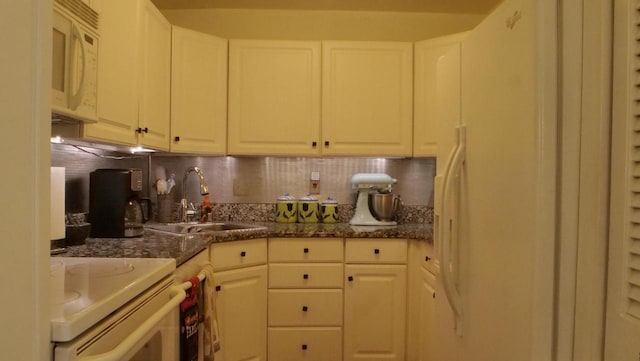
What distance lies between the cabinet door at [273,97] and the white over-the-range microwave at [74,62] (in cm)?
136

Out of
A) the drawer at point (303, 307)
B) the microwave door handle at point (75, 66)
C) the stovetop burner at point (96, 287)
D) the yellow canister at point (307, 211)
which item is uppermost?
the microwave door handle at point (75, 66)

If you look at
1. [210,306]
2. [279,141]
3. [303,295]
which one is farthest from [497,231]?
[279,141]

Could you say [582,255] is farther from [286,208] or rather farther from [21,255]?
[286,208]

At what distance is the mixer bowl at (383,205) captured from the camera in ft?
9.21

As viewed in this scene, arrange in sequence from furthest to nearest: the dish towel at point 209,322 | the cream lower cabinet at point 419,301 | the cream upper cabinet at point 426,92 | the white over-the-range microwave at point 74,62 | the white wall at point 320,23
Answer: the white wall at point 320,23
the cream upper cabinet at point 426,92
the cream lower cabinet at point 419,301
the dish towel at point 209,322
the white over-the-range microwave at point 74,62

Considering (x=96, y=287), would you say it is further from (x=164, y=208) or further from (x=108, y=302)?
(x=164, y=208)

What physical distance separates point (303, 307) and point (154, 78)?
1609mm

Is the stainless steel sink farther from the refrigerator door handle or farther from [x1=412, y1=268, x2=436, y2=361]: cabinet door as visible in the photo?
the refrigerator door handle

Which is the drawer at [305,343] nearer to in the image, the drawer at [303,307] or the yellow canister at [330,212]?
the drawer at [303,307]

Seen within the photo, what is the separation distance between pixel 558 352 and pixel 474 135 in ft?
2.16

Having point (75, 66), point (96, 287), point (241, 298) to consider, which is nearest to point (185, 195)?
point (241, 298)

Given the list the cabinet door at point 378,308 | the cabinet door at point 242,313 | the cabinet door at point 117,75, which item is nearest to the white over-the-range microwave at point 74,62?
the cabinet door at point 117,75

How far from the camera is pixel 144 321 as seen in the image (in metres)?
1.13

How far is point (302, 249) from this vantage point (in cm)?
248
